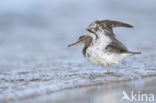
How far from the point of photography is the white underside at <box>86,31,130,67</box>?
8141 millimetres

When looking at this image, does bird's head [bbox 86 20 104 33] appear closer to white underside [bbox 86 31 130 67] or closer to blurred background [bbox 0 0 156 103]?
white underside [bbox 86 31 130 67]

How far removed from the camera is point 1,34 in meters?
13.7

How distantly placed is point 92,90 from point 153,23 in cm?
929

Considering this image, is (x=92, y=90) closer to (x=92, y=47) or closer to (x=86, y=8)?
(x=92, y=47)

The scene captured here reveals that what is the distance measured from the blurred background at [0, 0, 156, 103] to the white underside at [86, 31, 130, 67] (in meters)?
0.30

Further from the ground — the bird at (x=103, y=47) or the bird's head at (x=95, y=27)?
the bird's head at (x=95, y=27)

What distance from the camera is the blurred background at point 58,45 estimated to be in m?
7.45

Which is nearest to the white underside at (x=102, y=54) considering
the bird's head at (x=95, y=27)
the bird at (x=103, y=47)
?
the bird at (x=103, y=47)

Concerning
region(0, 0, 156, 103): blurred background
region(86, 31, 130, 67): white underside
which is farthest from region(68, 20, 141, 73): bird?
region(0, 0, 156, 103): blurred background

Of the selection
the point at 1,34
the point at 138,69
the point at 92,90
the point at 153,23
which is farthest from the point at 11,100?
the point at 153,23

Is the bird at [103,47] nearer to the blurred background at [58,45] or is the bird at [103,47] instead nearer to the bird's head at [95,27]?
the bird's head at [95,27]

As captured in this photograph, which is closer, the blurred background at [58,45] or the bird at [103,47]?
the blurred background at [58,45]

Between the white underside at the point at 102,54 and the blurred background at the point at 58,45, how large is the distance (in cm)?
30

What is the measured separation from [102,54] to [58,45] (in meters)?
4.68
